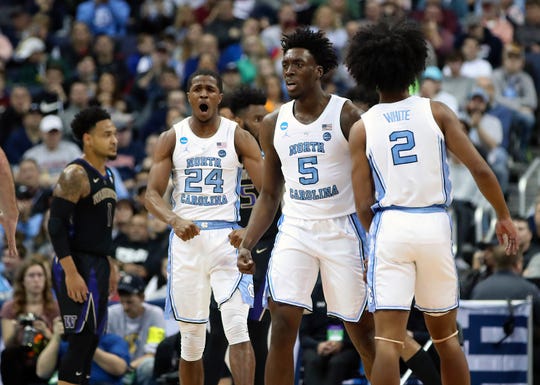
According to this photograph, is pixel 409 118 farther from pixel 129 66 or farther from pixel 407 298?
pixel 129 66

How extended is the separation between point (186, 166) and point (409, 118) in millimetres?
2346

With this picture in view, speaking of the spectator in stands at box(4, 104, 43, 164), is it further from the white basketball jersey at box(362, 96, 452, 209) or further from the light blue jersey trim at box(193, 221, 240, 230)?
the white basketball jersey at box(362, 96, 452, 209)

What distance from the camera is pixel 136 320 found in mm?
11703

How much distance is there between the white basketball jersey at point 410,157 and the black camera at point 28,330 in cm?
495

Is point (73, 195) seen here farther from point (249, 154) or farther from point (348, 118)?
point (348, 118)

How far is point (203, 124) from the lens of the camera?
30.0 feet

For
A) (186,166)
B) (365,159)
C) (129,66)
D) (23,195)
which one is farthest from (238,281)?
(129,66)

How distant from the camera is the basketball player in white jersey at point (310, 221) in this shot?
7.88 metres

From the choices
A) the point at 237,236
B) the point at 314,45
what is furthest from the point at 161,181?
the point at 314,45

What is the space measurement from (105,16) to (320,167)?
13105mm

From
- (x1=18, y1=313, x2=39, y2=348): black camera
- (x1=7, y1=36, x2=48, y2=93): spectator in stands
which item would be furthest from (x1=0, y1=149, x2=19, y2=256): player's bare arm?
(x1=7, y1=36, x2=48, y2=93): spectator in stands

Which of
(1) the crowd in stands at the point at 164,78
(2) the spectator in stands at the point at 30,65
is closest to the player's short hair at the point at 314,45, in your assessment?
(1) the crowd in stands at the point at 164,78

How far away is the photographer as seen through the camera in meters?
11.0

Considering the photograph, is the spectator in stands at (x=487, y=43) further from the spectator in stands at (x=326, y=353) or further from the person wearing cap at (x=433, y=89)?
the spectator in stands at (x=326, y=353)
